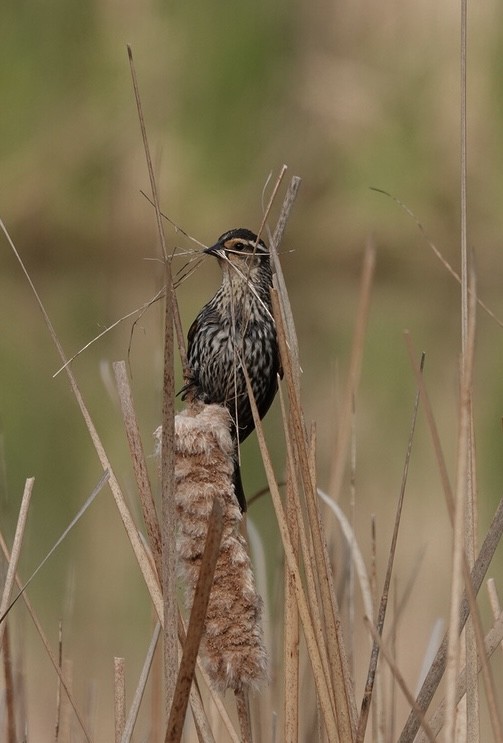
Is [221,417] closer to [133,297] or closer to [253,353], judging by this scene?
[253,353]

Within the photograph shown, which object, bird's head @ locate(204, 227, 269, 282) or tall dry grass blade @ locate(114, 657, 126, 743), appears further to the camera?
bird's head @ locate(204, 227, 269, 282)

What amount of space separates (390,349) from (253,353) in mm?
6986

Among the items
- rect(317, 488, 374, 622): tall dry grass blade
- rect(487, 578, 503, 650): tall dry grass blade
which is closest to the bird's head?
rect(317, 488, 374, 622): tall dry grass blade

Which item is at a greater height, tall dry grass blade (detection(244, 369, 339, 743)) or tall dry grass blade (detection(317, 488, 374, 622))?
tall dry grass blade (detection(317, 488, 374, 622))

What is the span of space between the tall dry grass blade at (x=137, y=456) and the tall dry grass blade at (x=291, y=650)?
0.49 ft

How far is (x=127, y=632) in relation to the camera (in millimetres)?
3570

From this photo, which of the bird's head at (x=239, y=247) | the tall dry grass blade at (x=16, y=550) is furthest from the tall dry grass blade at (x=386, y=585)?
the bird's head at (x=239, y=247)

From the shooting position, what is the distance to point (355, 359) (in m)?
1.55

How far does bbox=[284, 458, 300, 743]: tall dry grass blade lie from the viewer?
1.45 m

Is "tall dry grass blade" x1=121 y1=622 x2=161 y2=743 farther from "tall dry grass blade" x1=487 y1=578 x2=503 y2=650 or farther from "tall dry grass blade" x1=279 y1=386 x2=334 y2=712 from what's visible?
"tall dry grass blade" x1=487 y1=578 x2=503 y2=650

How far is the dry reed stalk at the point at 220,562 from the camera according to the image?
1.38 m

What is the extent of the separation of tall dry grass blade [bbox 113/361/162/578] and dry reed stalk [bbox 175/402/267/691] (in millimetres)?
32

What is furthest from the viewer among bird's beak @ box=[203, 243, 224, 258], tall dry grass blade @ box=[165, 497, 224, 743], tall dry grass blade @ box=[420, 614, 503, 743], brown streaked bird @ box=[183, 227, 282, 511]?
brown streaked bird @ box=[183, 227, 282, 511]

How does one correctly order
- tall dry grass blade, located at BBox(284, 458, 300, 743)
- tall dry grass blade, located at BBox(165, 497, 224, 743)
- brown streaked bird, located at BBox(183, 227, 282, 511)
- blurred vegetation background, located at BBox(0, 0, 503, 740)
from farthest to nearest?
blurred vegetation background, located at BBox(0, 0, 503, 740) < brown streaked bird, located at BBox(183, 227, 282, 511) < tall dry grass blade, located at BBox(284, 458, 300, 743) < tall dry grass blade, located at BBox(165, 497, 224, 743)
